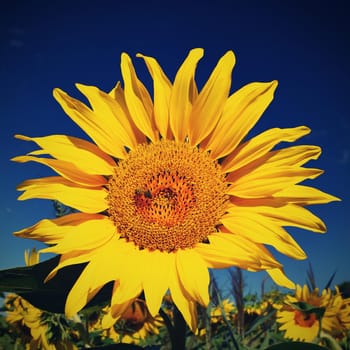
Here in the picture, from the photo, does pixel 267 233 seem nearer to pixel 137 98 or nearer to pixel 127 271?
pixel 127 271

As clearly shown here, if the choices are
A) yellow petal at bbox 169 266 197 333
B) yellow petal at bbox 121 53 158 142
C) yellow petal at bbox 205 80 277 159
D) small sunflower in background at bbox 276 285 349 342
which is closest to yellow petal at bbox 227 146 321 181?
yellow petal at bbox 205 80 277 159

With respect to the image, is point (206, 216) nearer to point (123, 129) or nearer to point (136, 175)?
point (136, 175)

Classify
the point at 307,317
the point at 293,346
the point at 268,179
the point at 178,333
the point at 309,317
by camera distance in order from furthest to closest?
the point at 309,317
the point at 307,317
the point at 268,179
the point at 178,333
the point at 293,346

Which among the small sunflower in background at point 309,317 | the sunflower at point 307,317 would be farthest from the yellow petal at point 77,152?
the sunflower at point 307,317

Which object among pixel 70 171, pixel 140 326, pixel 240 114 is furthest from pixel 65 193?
pixel 140 326

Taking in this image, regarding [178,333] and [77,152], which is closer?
[178,333]
